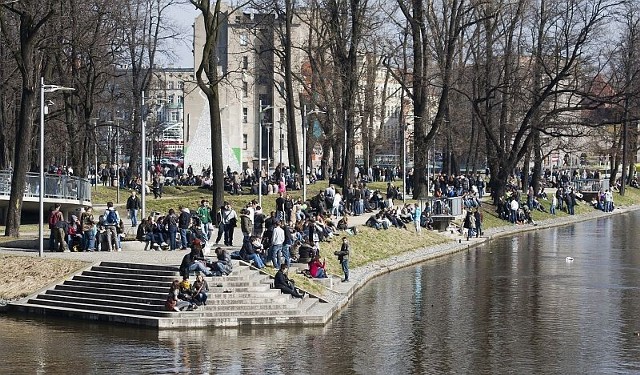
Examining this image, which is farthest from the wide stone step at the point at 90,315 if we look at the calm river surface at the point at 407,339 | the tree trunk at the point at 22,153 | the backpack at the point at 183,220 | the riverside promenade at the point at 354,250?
the tree trunk at the point at 22,153

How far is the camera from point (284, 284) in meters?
34.4

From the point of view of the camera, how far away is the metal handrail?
4975cm

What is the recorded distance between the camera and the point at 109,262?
120 ft

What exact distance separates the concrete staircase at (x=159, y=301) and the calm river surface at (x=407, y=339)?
617 mm

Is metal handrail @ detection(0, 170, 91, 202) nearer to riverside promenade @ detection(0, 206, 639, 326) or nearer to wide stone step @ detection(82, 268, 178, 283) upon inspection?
riverside promenade @ detection(0, 206, 639, 326)

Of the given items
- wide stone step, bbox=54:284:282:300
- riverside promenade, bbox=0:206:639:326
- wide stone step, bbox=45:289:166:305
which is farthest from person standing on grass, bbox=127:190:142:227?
wide stone step, bbox=54:284:282:300

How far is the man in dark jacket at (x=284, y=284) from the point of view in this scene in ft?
113

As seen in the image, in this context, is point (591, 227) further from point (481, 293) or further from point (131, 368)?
point (131, 368)

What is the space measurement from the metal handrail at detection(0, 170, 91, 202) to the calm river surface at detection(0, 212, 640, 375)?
16315mm

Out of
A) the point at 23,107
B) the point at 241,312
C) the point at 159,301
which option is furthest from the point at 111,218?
the point at 241,312

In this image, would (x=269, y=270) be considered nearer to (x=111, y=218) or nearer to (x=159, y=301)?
(x=159, y=301)

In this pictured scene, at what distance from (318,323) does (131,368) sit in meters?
7.34

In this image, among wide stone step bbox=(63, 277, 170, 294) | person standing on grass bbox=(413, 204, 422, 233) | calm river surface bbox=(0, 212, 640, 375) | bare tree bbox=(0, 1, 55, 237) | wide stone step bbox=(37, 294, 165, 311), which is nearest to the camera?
calm river surface bbox=(0, 212, 640, 375)

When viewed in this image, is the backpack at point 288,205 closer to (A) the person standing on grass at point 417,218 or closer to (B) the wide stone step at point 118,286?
(A) the person standing on grass at point 417,218
